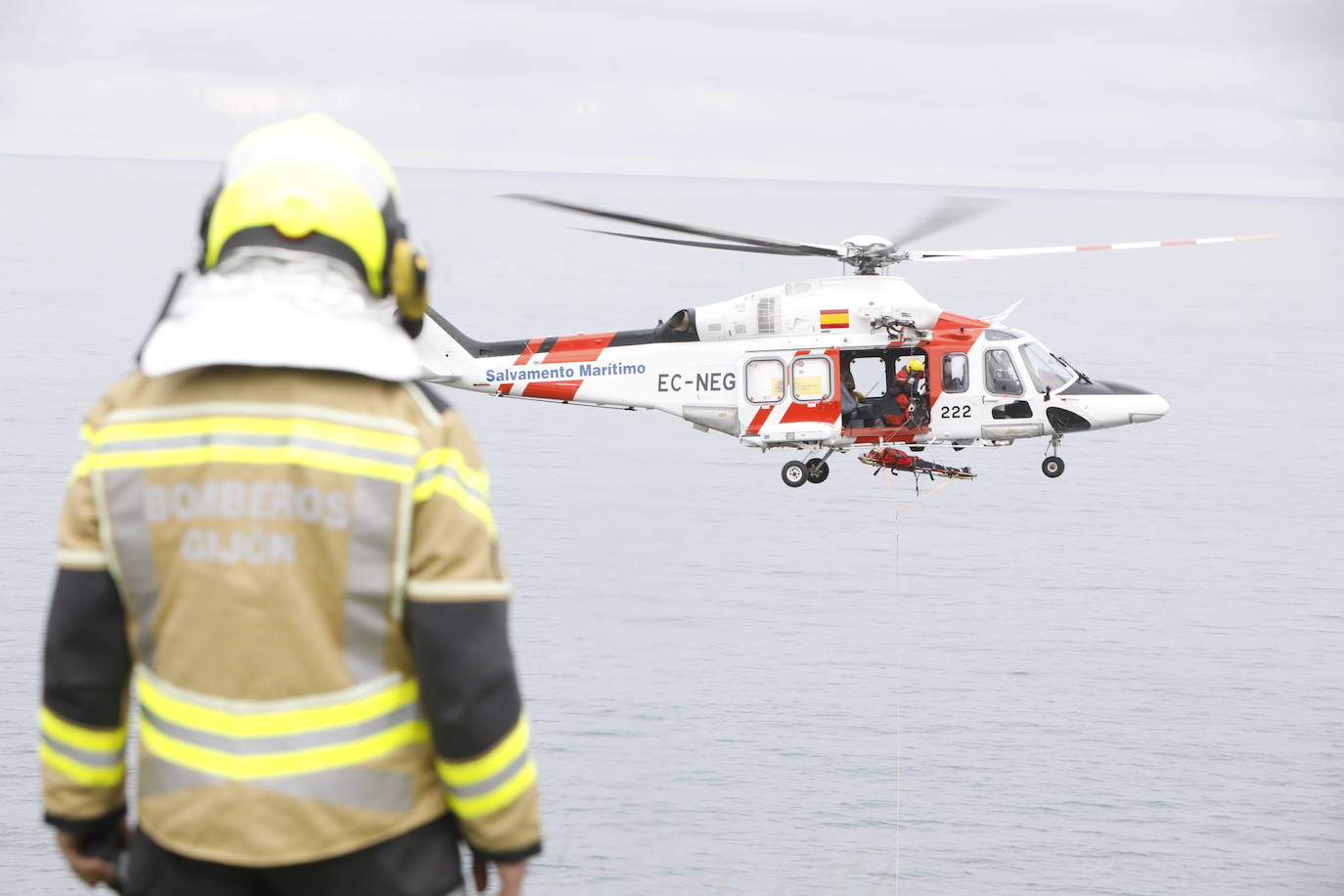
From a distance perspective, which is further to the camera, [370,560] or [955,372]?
[955,372]

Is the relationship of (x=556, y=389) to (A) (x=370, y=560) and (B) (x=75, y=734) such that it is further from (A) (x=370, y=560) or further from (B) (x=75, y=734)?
(A) (x=370, y=560)

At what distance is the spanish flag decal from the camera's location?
2138 centimetres

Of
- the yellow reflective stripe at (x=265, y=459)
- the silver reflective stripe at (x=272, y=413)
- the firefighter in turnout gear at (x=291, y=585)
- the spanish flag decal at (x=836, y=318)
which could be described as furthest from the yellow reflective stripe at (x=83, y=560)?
the spanish flag decal at (x=836, y=318)

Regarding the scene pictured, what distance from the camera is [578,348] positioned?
2252 cm

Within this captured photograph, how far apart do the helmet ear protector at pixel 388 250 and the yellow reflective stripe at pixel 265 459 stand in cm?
47

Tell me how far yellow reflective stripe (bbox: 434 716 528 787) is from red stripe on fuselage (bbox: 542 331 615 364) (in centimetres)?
1912

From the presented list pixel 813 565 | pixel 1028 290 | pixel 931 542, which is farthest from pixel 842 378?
pixel 1028 290

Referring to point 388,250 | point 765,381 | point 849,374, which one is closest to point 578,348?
point 765,381

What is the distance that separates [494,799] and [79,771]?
99 centimetres

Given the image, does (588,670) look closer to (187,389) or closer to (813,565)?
(813,565)

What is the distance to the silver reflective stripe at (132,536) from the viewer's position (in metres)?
3.23

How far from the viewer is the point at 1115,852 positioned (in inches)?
1551

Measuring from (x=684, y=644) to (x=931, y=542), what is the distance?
18261 millimetres

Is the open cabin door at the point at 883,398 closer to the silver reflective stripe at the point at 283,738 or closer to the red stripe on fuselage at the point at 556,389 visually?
the red stripe on fuselage at the point at 556,389
